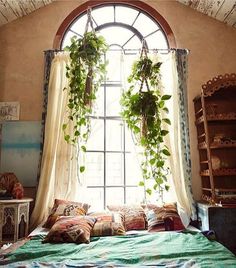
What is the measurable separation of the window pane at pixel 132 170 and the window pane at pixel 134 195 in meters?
0.07

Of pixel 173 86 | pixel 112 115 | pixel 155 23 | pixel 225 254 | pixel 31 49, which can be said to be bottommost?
pixel 225 254

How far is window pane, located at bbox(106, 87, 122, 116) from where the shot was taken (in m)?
3.56

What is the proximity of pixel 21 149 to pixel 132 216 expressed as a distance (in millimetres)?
1560

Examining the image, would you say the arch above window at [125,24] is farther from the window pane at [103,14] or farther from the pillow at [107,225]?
the pillow at [107,225]

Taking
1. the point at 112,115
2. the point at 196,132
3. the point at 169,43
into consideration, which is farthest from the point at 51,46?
the point at 196,132

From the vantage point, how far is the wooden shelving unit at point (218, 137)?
3.06 m

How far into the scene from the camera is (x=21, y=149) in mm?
3404

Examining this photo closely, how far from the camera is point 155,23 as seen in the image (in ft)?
12.4

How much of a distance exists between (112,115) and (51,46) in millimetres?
1197

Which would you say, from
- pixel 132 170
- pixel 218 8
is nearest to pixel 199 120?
pixel 132 170

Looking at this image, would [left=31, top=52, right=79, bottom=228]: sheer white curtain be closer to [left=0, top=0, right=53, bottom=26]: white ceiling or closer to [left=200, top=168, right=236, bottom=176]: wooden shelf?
[left=0, top=0, right=53, bottom=26]: white ceiling

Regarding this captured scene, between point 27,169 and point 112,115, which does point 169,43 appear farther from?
point 27,169

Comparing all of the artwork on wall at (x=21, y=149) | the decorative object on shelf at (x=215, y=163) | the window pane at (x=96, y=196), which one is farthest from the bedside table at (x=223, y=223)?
the artwork on wall at (x=21, y=149)

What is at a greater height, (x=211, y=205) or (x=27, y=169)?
(x=27, y=169)
